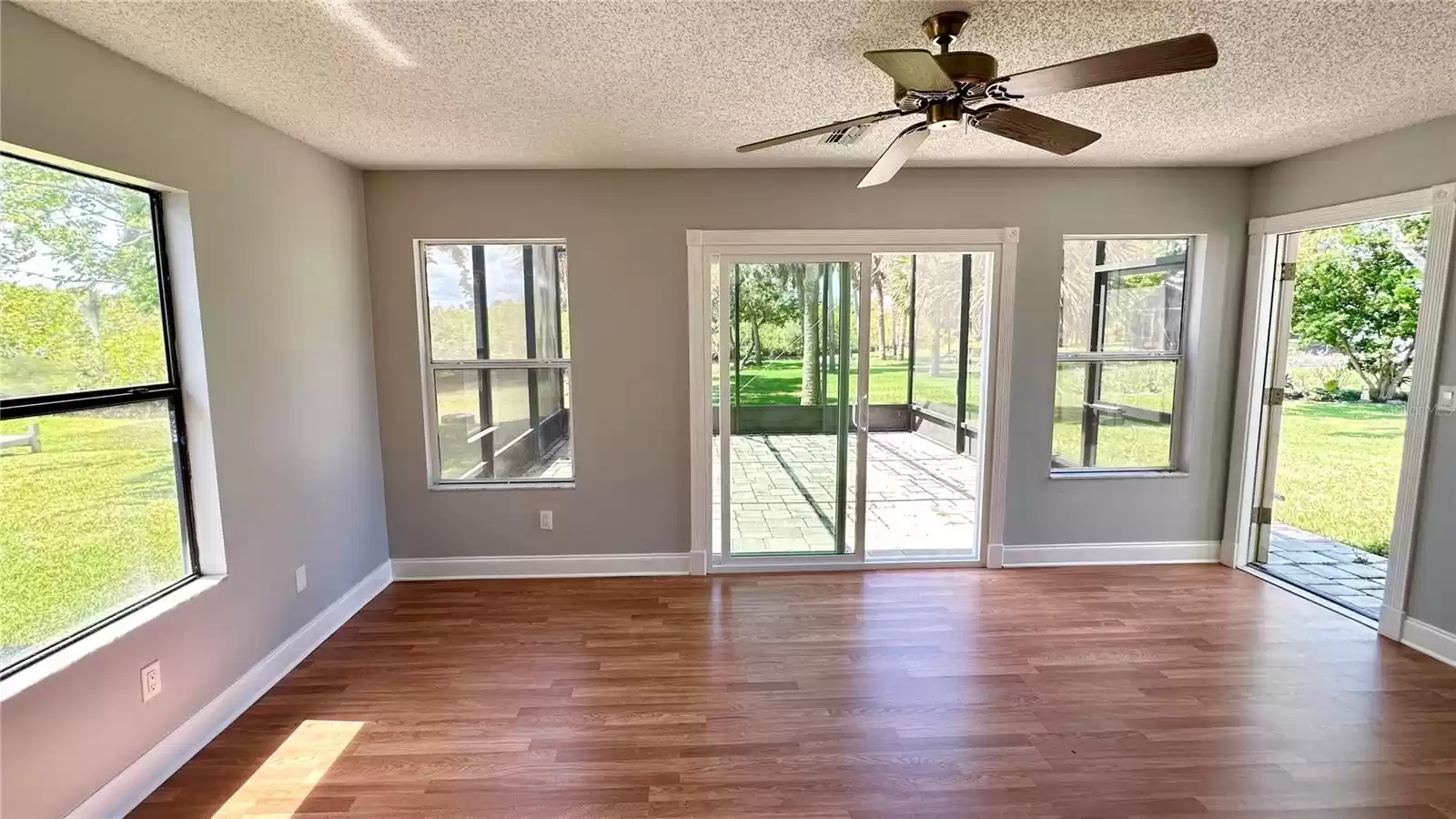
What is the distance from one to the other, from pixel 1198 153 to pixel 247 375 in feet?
14.9

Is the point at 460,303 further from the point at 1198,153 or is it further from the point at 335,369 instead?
the point at 1198,153

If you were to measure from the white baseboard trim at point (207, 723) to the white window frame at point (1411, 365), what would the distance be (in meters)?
4.98

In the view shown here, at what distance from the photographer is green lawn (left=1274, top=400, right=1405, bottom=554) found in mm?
3697

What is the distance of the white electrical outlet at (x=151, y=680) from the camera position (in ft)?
6.31

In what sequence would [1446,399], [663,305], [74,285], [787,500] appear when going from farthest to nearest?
[787,500]
[663,305]
[1446,399]
[74,285]

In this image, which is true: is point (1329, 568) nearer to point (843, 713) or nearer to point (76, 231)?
point (843, 713)

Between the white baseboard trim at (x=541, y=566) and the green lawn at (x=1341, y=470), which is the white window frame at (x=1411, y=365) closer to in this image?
the green lawn at (x=1341, y=470)

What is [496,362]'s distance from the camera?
136 inches

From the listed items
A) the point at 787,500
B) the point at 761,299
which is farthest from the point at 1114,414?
the point at 761,299

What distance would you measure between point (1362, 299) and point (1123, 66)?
11.4 feet

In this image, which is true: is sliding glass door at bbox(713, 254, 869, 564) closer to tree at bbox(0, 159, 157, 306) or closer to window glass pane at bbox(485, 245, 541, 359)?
window glass pane at bbox(485, 245, 541, 359)

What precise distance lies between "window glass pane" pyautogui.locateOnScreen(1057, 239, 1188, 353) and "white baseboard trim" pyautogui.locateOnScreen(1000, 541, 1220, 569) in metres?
1.21

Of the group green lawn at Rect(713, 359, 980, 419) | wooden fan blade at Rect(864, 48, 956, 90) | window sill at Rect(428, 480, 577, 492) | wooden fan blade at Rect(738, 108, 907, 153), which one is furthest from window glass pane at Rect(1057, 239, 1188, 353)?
window sill at Rect(428, 480, 577, 492)

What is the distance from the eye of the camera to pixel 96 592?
188cm
